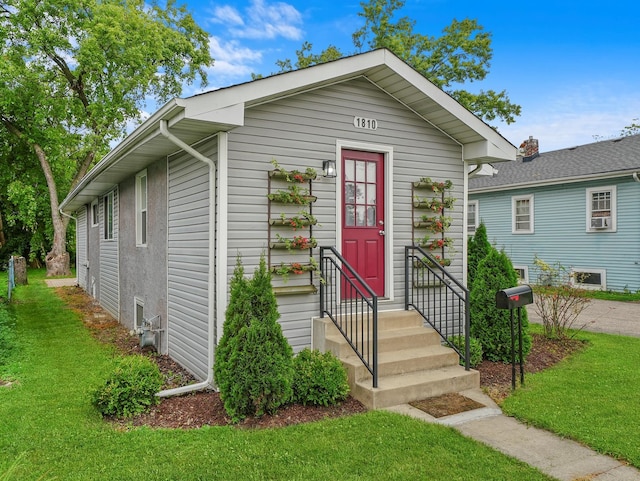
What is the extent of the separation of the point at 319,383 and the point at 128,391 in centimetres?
175

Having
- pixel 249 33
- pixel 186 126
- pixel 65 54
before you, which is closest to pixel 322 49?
pixel 249 33

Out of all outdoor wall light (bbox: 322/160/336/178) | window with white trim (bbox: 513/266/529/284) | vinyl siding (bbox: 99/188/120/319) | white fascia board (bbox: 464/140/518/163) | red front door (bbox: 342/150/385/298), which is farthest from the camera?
window with white trim (bbox: 513/266/529/284)

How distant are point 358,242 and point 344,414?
2271 millimetres

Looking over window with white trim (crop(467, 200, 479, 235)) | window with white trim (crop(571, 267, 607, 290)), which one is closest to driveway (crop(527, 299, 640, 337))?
window with white trim (crop(571, 267, 607, 290))

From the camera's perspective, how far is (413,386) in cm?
447

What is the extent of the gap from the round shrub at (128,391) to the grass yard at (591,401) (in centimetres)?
338

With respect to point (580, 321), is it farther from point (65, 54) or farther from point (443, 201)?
point (65, 54)

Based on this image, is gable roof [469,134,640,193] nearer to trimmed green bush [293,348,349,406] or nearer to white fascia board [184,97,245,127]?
white fascia board [184,97,245,127]

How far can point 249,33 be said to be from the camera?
1366 centimetres

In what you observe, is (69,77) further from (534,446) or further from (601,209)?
(534,446)

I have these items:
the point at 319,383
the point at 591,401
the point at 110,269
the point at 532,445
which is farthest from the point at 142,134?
the point at 110,269

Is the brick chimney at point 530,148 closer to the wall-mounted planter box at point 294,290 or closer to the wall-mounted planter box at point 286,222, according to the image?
the wall-mounted planter box at point 286,222

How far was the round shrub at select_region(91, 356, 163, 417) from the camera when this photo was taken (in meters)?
4.04

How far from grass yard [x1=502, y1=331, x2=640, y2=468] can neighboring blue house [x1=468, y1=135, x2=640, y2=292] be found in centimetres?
631
